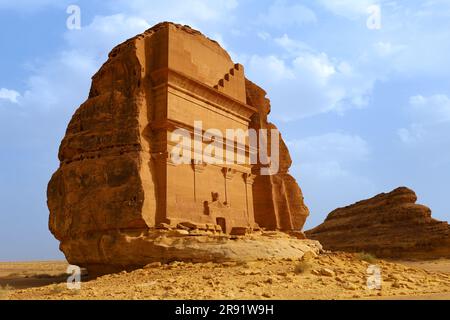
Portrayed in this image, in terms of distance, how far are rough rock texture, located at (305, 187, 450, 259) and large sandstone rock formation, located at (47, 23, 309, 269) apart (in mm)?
21552

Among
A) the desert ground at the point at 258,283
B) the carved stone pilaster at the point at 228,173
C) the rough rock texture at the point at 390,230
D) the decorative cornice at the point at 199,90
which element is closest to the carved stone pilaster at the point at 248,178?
the carved stone pilaster at the point at 228,173

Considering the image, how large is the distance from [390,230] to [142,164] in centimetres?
2875

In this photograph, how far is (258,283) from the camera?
979 centimetres

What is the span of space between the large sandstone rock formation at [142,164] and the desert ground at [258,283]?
67.1 inches

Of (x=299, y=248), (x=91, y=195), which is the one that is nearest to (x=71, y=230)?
(x=91, y=195)

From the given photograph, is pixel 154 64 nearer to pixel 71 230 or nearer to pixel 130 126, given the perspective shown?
pixel 130 126

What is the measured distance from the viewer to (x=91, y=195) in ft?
45.4

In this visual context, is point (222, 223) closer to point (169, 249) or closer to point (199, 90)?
point (169, 249)

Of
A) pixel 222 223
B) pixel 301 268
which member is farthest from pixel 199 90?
pixel 301 268
